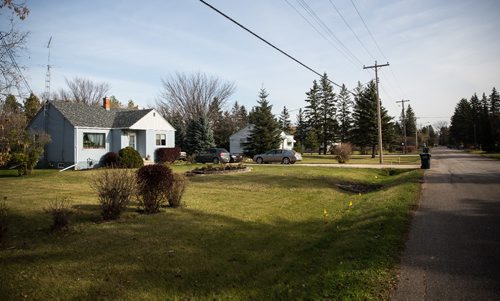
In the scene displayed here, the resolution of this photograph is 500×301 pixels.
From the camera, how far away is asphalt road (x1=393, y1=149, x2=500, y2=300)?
4.09 meters

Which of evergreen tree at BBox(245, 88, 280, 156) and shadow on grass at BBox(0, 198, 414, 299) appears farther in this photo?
evergreen tree at BBox(245, 88, 280, 156)

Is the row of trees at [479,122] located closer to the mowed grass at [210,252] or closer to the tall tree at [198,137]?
the tall tree at [198,137]

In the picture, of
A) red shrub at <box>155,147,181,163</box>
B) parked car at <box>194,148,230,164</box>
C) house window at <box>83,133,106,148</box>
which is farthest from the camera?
parked car at <box>194,148,230,164</box>

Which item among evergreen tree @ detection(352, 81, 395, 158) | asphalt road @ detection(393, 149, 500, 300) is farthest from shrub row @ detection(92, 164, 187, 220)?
evergreen tree @ detection(352, 81, 395, 158)

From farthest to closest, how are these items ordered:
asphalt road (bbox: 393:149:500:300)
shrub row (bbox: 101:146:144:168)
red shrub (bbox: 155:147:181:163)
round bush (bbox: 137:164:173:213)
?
red shrub (bbox: 155:147:181:163), shrub row (bbox: 101:146:144:168), round bush (bbox: 137:164:173:213), asphalt road (bbox: 393:149:500:300)

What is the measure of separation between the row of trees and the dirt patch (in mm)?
52323

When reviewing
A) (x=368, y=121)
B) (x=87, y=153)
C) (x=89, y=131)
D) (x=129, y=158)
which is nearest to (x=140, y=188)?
(x=129, y=158)

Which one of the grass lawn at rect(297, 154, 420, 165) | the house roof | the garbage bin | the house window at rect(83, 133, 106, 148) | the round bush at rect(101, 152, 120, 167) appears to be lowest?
the grass lawn at rect(297, 154, 420, 165)

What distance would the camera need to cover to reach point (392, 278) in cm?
453

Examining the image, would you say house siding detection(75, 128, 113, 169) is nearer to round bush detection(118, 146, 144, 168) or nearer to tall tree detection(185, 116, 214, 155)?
round bush detection(118, 146, 144, 168)

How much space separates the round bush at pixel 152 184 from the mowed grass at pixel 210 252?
0.45 metres

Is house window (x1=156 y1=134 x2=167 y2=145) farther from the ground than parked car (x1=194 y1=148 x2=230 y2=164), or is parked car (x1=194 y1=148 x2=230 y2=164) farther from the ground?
house window (x1=156 y1=134 x2=167 y2=145)

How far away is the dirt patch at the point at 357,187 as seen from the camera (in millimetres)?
14995

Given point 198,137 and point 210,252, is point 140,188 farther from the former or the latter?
point 198,137
